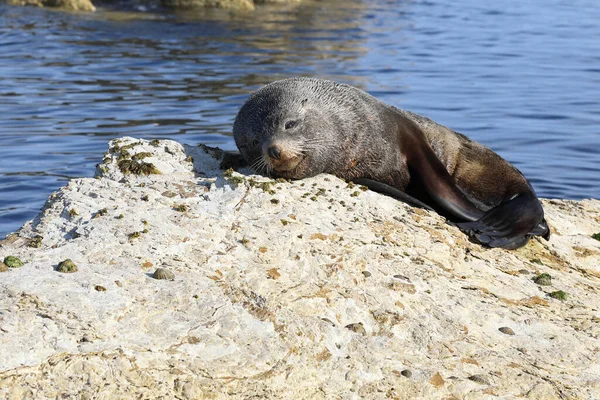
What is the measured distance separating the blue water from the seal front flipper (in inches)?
148

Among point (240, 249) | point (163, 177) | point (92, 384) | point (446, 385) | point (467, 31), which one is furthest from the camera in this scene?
point (467, 31)

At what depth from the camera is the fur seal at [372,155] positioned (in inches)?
276

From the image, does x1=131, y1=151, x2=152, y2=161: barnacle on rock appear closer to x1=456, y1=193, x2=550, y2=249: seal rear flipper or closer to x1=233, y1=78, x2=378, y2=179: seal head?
x1=233, y1=78, x2=378, y2=179: seal head

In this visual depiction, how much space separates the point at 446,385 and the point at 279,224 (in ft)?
5.36

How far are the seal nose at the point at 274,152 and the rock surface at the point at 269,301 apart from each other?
0.63 ft

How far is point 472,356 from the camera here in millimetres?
5125

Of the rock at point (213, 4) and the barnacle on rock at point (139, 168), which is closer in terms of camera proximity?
the barnacle on rock at point (139, 168)

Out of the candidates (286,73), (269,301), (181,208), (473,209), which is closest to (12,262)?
(181,208)

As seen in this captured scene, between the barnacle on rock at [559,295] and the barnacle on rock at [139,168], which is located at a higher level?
the barnacle on rock at [139,168]

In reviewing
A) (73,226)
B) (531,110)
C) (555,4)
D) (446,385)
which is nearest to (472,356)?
(446,385)

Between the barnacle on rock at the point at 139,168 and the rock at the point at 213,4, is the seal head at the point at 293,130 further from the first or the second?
the rock at the point at 213,4

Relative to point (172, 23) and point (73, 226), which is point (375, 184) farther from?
point (172, 23)

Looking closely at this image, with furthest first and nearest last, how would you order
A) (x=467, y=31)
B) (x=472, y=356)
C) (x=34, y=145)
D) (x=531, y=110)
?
(x=467, y=31) → (x=531, y=110) → (x=34, y=145) → (x=472, y=356)

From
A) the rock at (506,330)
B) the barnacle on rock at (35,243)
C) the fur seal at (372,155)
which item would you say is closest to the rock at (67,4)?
the fur seal at (372,155)
